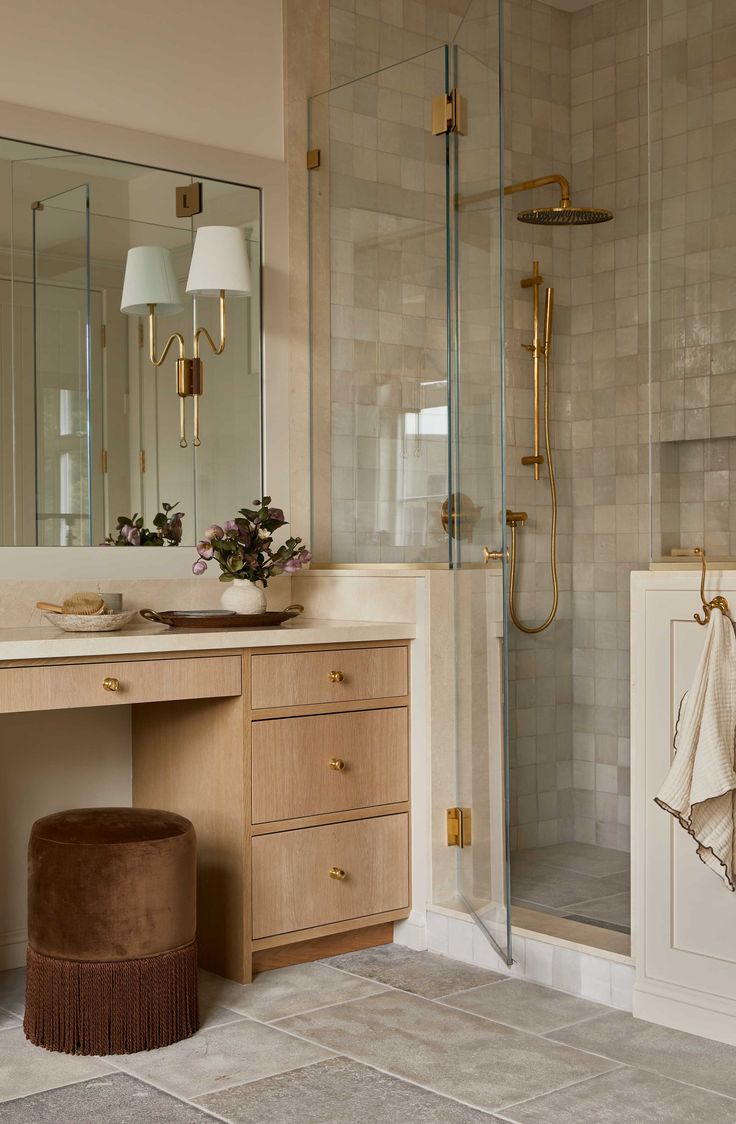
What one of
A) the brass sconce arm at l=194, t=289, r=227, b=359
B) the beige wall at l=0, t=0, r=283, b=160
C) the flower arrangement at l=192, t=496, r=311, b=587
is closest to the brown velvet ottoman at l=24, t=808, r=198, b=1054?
the flower arrangement at l=192, t=496, r=311, b=587

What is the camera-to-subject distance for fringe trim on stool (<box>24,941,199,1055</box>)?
8.02ft

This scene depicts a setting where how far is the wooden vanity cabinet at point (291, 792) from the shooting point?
2.87 metres

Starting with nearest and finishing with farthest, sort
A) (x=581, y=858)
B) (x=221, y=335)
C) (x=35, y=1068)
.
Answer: (x=35, y=1068), (x=221, y=335), (x=581, y=858)

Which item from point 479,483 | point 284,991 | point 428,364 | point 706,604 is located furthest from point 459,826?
point 428,364

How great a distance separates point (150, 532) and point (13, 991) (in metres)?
1.16

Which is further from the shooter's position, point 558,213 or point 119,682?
point 558,213

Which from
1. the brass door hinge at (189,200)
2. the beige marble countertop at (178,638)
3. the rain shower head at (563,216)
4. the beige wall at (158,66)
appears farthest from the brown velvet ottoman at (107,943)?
the rain shower head at (563,216)

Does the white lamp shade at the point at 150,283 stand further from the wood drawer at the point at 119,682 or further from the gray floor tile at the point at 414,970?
the gray floor tile at the point at 414,970

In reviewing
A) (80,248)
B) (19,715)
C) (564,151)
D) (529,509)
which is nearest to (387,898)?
(19,715)

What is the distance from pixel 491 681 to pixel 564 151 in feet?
6.49

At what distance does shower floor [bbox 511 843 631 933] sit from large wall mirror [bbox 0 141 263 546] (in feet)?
4.32

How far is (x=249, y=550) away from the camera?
10.5 ft

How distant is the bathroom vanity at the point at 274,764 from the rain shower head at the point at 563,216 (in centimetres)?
146

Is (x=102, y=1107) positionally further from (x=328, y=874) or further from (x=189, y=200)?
(x=189, y=200)
